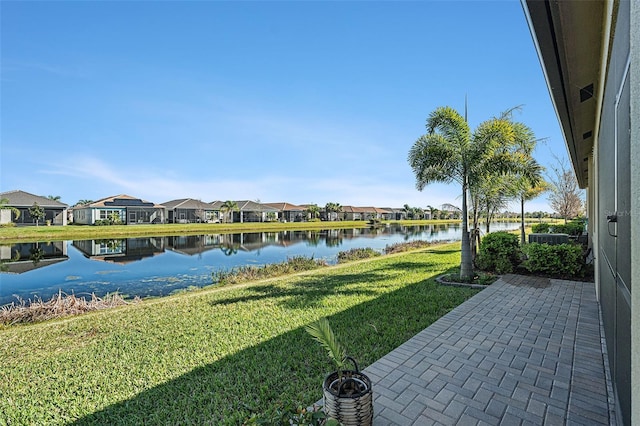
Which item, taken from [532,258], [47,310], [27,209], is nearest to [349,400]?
[47,310]

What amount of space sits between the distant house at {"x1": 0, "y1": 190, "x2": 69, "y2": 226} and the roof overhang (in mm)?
46984

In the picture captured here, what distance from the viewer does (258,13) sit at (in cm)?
1087

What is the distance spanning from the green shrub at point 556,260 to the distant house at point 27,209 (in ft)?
154

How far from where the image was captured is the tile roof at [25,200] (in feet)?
115

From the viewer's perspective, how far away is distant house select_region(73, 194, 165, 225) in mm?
39963

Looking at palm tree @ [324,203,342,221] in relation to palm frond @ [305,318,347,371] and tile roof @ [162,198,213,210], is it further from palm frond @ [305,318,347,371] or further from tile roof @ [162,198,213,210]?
palm frond @ [305,318,347,371]

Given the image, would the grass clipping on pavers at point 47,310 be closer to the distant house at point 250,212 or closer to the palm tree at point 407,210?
the distant house at point 250,212

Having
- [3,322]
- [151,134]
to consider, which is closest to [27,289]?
[3,322]

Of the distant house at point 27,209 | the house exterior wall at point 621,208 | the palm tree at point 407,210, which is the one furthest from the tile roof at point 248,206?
the house exterior wall at point 621,208

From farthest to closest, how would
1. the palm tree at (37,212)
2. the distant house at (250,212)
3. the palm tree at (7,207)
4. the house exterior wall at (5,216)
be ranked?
1. the distant house at (250,212)
2. the palm tree at (37,212)
3. the house exterior wall at (5,216)
4. the palm tree at (7,207)

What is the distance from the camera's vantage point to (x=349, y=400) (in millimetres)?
Result: 2047

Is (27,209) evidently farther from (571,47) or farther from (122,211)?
(571,47)

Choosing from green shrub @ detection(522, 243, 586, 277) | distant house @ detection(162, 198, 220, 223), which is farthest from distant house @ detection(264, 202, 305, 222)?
green shrub @ detection(522, 243, 586, 277)

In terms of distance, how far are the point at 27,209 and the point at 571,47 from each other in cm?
5002
